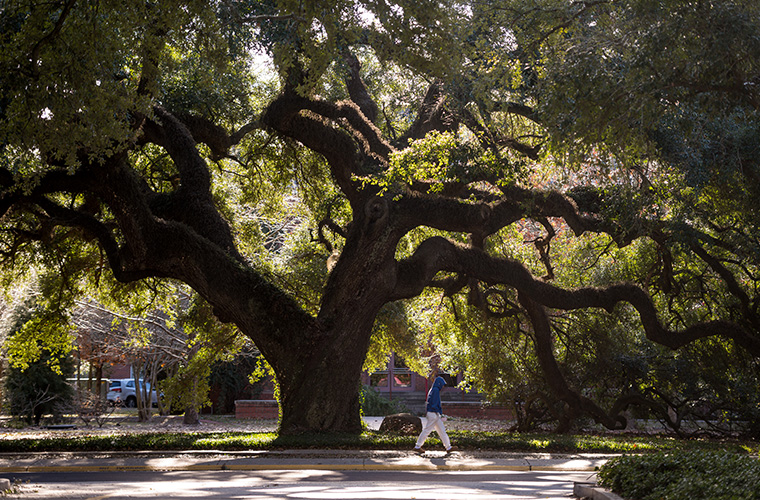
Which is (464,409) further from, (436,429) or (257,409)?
(436,429)

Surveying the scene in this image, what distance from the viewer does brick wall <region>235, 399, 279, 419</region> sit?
3344cm

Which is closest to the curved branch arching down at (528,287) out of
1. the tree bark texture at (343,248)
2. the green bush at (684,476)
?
the tree bark texture at (343,248)

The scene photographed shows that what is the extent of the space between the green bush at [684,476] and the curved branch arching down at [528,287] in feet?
26.8

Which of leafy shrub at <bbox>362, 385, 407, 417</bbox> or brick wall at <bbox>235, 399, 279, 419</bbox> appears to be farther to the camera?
leafy shrub at <bbox>362, 385, 407, 417</bbox>

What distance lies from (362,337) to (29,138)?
8722 millimetres

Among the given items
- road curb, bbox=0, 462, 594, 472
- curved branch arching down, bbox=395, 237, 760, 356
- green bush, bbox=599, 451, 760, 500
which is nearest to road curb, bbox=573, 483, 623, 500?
green bush, bbox=599, 451, 760, 500

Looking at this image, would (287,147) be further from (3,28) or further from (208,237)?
(3,28)

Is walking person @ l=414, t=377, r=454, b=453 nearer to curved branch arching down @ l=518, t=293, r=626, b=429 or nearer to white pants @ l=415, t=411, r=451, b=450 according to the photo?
white pants @ l=415, t=411, r=451, b=450

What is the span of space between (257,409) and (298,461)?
68.1 ft

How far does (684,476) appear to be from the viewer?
822cm

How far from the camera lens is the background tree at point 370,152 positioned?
10.6 meters

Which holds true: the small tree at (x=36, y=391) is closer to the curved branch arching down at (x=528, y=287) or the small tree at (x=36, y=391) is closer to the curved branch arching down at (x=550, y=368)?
the curved branch arching down at (x=528, y=287)

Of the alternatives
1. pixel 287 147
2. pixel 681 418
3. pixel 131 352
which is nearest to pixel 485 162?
pixel 287 147

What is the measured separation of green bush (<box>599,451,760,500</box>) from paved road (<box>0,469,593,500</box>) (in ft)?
2.87
